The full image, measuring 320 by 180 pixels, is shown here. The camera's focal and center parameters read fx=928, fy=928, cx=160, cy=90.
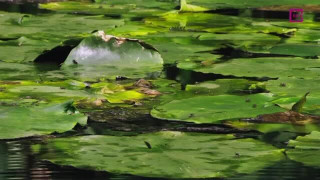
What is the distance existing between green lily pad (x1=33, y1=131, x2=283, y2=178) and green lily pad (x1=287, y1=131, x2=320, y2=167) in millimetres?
44

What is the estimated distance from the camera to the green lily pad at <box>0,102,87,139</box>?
2.51 metres

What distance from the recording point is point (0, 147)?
240cm

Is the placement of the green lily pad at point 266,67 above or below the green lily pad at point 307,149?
below

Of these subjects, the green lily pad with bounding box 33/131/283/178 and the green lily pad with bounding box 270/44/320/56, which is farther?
the green lily pad with bounding box 270/44/320/56

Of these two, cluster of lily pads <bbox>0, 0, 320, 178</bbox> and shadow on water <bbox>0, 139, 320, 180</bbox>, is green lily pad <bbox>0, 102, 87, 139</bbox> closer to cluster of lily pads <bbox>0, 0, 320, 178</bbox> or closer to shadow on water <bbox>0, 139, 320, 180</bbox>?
cluster of lily pads <bbox>0, 0, 320, 178</bbox>

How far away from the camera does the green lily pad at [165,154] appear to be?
215 centimetres

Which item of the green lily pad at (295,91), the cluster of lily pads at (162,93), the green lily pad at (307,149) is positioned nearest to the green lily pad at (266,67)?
the cluster of lily pads at (162,93)

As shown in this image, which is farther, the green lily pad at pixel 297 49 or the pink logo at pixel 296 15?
the pink logo at pixel 296 15

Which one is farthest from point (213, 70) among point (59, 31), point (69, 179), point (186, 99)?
point (69, 179)

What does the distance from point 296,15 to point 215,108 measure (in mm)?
3138

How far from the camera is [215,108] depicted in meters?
2.88

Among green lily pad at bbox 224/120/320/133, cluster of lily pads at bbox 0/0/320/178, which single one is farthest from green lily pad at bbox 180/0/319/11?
green lily pad at bbox 224/120/320/133

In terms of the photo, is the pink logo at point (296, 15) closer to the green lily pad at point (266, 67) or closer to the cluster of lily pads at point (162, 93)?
the cluster of lily pads at point (162, 93)

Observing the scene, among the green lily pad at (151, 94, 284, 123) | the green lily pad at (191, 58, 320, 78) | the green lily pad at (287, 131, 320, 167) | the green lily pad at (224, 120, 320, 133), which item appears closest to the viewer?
the green lily pad at (287, 131, 320, 167)
